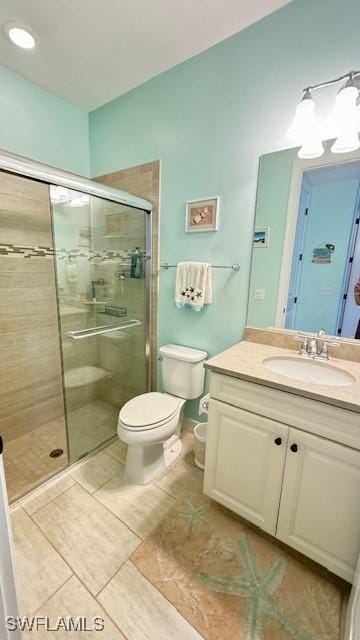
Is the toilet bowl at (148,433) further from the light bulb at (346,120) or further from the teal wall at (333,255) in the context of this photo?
the light bulb at (346,120)

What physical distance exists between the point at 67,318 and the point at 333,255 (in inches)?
69.2

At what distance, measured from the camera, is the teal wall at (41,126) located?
1752mm

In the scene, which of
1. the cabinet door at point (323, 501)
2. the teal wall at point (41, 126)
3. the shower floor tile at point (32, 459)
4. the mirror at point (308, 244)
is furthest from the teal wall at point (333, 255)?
the teal wall at point (41, 126)

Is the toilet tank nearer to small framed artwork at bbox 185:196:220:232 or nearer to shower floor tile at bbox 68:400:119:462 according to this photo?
shower floor tile at bbox 68:400:119:462

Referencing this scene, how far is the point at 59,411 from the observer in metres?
2.26

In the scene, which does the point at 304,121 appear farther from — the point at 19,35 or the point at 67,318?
the point at 67,318

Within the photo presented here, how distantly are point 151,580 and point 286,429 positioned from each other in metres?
0.87

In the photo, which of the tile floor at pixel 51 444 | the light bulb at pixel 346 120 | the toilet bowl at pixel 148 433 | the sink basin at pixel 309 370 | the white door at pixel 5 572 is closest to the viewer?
the white door at pixel 5 572

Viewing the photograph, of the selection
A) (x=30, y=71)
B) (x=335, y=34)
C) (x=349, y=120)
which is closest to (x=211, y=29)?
(x=335, y=34)

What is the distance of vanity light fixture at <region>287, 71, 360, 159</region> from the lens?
1.13 metres

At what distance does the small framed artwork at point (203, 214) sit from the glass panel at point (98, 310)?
410 mm

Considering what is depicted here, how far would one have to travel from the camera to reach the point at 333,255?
1358 mm

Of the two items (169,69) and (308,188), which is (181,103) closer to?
(169,69)
